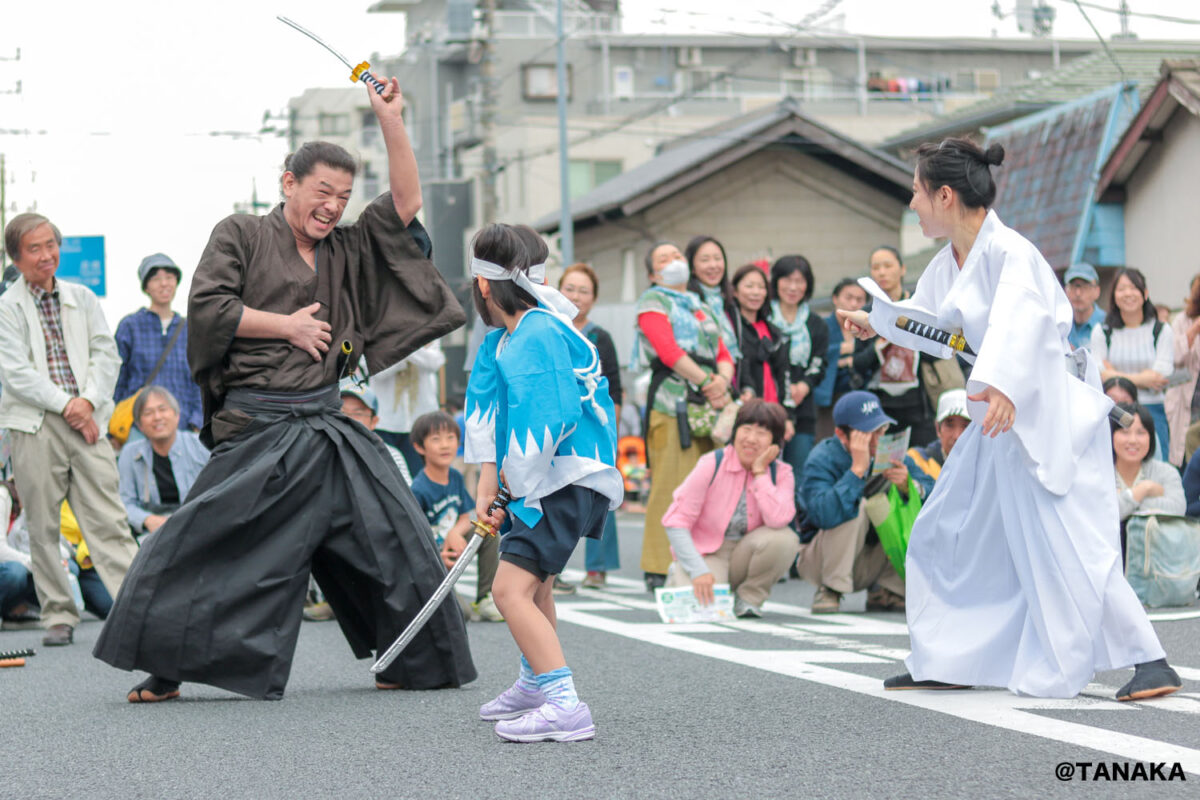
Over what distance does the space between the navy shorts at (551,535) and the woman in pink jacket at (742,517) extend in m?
3.67

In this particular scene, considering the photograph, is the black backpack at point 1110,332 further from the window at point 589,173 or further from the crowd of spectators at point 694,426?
the window at point 589,173

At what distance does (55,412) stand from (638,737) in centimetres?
454

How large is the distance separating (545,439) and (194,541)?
1.64 meters

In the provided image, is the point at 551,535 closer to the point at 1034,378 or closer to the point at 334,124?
the point at 1034,378

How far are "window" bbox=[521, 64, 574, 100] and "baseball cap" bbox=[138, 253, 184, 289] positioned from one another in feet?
152

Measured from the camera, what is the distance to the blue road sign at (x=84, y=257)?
30219 millimetres

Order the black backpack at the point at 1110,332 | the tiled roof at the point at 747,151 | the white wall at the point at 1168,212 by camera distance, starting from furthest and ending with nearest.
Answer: the tiled roof at the point at 747,151 → the white wall at the point at 1168,212 → the black backpack at the point at 1110,332

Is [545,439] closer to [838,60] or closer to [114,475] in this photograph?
[114,475]

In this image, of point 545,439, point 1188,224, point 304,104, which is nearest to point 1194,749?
point 545,439

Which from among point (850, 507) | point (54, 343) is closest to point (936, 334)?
point (850, 507)

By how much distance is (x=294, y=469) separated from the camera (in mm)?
6152

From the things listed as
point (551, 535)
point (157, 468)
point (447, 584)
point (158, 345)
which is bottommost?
point (447, 584)

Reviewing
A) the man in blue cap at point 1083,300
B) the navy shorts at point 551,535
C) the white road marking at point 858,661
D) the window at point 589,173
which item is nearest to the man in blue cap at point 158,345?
the white road marking at point 858,661

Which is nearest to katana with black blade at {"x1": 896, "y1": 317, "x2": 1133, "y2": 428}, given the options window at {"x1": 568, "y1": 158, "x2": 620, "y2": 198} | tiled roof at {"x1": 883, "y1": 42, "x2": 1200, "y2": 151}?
tiled roof at {"x1": 883, "y1": 42, "x2": 1200, "y2": 151}
